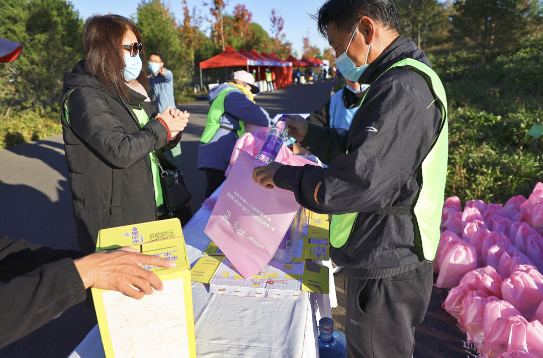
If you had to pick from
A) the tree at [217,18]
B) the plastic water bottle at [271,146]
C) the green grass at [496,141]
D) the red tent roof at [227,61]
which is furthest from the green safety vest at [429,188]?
the tree at [217,18]

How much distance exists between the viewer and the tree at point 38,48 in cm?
1084

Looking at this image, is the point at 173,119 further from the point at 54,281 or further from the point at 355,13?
the point at 54,281

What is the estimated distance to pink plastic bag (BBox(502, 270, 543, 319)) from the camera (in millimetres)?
2148

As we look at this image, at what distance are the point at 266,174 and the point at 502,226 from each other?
8.71 feet

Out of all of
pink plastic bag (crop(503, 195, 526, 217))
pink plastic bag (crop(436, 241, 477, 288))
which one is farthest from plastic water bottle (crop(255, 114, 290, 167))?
pink plastic bag (crop(503, 195, 526, 217))

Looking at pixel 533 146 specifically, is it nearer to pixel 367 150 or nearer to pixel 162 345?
pixel 367 150

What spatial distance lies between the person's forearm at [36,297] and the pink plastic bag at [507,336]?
2045 millimetres

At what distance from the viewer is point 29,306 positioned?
A: 0.83 m

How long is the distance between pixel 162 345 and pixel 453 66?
14.8 m

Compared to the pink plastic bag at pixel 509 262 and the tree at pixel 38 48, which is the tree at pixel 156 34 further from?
the pink plastic bag at pixel 509 262

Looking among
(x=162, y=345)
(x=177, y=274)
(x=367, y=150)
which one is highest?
(x=367, y=150)

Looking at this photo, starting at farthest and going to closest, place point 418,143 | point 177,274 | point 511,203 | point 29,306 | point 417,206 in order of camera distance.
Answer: point 511,203 < point 417,206 < point 418,143 < point 177,274 < point 29,306

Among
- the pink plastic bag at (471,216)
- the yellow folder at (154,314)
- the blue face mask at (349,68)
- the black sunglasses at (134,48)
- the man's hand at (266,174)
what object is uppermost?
the black sunglasses at (134,48)

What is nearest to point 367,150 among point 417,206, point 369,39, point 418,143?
point 418,143
